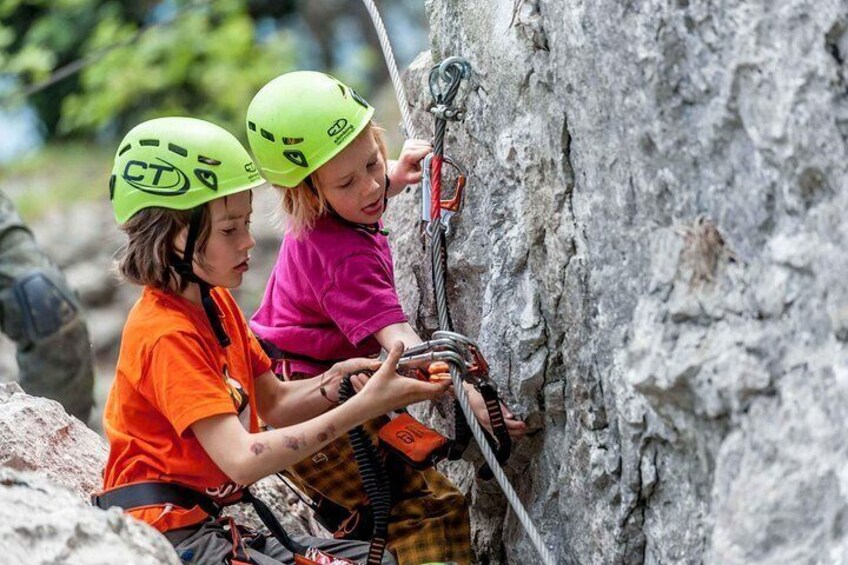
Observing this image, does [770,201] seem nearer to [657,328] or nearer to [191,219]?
[657,328]

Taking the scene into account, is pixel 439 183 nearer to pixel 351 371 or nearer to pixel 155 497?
pixel 351 371

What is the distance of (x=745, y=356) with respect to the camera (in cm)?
232

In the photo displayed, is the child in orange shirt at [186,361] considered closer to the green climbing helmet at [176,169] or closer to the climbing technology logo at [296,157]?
the green climbing helmet at [176,169]

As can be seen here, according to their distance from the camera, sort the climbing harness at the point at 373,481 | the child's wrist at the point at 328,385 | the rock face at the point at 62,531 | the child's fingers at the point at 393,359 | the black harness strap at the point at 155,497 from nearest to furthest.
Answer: the rock face at the point at 62,531, the child's fingers at the point at 393,359, the black harness strap at the point at 155,497, the climbing harness at the point at 373,481, the child's wrist at the point at 328,385

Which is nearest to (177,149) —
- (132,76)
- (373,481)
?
(373,481)

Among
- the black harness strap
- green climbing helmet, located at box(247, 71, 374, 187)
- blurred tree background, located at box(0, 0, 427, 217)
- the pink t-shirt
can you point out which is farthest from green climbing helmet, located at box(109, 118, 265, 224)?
blurred tree background, located at box(0, 0, 427, 217)

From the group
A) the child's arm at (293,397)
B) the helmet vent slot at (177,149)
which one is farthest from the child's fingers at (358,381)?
the helmet vent slot at (177,149)

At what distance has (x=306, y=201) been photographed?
11.4 feet

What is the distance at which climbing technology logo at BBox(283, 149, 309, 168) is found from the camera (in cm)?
334

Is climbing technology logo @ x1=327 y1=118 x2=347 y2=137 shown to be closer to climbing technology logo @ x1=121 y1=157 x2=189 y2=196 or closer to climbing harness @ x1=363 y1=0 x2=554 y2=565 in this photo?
climbing harness @ x1=363 y1=0 x2=554 y2=565

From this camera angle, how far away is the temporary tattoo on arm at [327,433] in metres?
3.09

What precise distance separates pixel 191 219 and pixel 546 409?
106 centimetres

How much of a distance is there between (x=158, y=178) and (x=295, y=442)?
779 millimetres

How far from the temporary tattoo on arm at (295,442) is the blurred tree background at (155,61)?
8.69m
